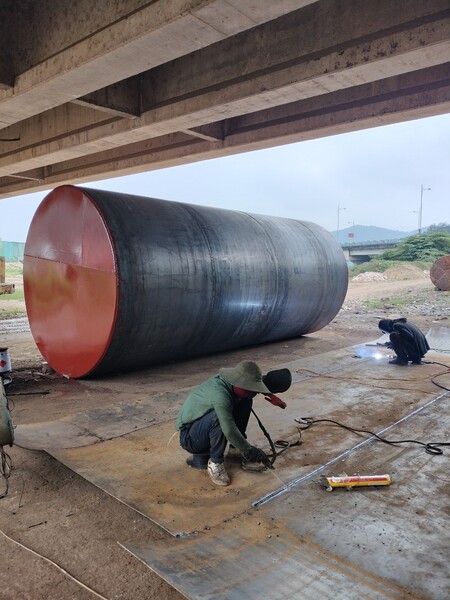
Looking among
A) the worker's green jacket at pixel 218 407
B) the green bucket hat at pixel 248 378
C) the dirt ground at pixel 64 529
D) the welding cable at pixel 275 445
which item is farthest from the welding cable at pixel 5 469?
the welding cable at pixel 275 445

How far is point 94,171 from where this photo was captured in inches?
407

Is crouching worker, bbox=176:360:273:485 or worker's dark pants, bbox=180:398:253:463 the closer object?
crouching worker, bbox=176:360:273:485

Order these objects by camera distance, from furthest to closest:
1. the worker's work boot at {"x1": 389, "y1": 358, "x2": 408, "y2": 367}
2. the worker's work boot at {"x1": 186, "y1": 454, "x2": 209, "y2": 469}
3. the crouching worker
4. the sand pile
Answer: the sand pile, the worker's work boot at {"x1": 389, "y1": 358, "x2": 408, "y2": 367}, the worker's work boot at {"x1": 186, "y1": 454, "x2": 209, "y2": 469}, the crouching worker

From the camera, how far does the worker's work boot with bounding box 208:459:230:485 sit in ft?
12.6

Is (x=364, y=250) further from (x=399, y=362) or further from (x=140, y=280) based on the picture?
(x=140, y=280)

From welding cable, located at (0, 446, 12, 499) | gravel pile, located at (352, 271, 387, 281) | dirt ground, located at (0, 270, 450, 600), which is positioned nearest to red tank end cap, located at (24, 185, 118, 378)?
dirt ground, located at (0, 270, 450, 600)

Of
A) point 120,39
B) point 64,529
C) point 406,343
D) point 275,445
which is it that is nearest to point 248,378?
point 275,445

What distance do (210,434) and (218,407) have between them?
341mm

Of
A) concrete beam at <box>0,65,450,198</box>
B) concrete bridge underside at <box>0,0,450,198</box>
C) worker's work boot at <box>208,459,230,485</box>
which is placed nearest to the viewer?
worker's work boot at <box>208,459,230,485</box>

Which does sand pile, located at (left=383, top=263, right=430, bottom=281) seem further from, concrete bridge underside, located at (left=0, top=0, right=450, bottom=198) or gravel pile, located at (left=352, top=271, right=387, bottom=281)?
concrete bridge underside, located at (left=0, top=0, right=450, bottom=198)

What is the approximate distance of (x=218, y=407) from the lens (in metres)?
3.75

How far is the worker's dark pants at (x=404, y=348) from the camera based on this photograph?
8.31 metres

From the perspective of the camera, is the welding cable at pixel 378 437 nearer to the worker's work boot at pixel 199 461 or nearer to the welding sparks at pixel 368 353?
the worker's work boot at pixel 199 461

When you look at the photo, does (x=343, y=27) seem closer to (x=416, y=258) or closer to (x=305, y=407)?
(x=305, y=407)
